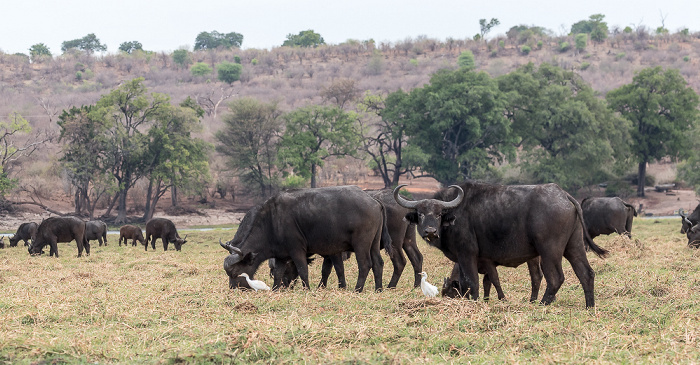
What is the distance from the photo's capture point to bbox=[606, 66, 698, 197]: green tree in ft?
173

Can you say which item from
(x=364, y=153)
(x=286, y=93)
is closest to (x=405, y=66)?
(x=286, y=93)

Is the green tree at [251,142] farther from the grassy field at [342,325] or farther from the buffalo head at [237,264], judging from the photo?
the buffalo head at [237,264]

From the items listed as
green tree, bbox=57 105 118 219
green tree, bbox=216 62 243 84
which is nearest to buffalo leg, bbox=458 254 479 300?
green tree, bbox=57 105 118 219

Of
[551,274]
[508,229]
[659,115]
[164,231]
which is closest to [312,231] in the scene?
[508,229]

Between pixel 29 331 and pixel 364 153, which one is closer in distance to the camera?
pixel 29 331

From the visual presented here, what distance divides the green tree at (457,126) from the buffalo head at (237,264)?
3685cm

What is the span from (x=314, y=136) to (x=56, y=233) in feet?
98.9

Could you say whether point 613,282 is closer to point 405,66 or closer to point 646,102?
point 646,102

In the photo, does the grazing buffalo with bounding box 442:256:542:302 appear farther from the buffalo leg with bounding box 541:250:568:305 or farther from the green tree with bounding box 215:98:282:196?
the green tree with bounding box 215:98:282:196

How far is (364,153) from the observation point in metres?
54.9

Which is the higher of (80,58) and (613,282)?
(80,58)

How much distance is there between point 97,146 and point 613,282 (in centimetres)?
3907

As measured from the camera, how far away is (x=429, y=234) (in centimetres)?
970

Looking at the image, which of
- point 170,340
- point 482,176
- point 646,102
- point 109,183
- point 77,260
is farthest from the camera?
point 646,102
